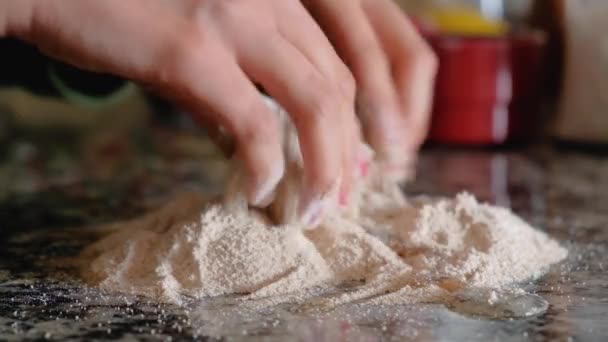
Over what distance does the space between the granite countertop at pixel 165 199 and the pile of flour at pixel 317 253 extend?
0.02m

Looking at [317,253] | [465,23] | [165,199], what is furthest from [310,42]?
[465,23]

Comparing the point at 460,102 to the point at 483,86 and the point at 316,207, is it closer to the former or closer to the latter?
the point at 483,86

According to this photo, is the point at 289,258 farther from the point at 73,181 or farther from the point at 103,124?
the point at 103,124

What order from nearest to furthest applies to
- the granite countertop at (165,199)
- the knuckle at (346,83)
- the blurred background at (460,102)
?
the granite countertop at (165,199), the knuckle at (346,83), the blurred background at (460,102)

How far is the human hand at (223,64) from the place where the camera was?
0.44 m

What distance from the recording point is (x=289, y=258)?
1.48ft

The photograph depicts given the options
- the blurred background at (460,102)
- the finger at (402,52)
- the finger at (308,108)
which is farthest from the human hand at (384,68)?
the blurred background at (460,102)

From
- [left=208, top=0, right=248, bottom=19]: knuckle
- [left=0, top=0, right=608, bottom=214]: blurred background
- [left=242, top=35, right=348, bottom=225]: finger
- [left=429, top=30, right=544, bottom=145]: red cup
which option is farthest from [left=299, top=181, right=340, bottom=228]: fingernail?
[left=429, top=30, right=544, bottom=145]: red cup

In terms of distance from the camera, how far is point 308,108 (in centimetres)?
46

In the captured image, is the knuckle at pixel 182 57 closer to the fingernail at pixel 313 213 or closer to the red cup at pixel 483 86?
the fingernail at pixel 313 213

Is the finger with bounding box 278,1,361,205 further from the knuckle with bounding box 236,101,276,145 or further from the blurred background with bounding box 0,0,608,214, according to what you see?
the blurred background with bounding box 0,0,608,214

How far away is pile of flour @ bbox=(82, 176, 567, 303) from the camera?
1.44 feet

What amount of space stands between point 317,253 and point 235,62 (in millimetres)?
111

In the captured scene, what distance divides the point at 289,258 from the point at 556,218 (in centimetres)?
28
